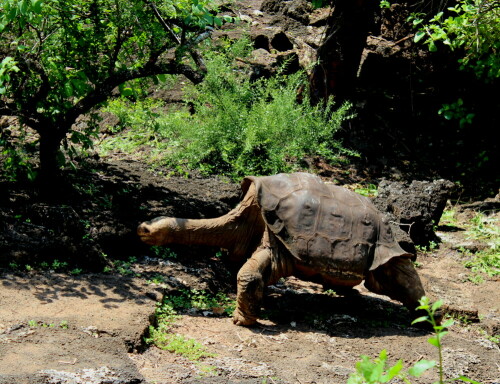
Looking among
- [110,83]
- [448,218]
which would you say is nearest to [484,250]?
[448,218]

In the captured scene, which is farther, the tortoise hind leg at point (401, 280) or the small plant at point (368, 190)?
the small plant at point (368, 190)

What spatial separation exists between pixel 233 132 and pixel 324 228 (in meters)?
3.37

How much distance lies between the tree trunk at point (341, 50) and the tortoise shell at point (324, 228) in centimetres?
468

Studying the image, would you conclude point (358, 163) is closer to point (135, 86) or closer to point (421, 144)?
point (421, 144)

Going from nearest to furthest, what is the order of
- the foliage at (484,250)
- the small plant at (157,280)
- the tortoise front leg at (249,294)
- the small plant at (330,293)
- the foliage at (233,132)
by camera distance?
the tortoise front leg at (249,294)
the small plant at (157,280)
the small plant at (330,293)
the foliage at (484,250)
the foliage at (233,132)

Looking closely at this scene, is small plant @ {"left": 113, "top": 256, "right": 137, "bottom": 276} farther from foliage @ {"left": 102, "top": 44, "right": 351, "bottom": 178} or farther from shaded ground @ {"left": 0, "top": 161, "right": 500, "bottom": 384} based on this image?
foliage @ {"left": 102, "top": 44, "right": 351, "bottom": 178}

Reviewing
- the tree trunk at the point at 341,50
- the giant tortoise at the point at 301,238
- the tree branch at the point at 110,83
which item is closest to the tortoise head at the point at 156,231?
the giant tortoise at the point at 301,238

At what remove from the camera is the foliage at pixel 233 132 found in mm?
8805

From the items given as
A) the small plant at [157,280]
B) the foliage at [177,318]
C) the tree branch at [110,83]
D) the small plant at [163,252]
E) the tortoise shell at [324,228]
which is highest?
the tree branch at [110,83]

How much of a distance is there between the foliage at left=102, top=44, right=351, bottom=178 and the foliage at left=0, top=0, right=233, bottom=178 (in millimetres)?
1828

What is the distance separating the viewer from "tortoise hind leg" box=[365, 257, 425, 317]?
6.20 metres

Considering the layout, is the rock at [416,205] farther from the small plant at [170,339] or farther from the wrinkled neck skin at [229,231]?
the small plant at [170,339]

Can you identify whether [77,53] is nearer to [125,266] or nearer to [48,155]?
[48,155]

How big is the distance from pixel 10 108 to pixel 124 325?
286cm
